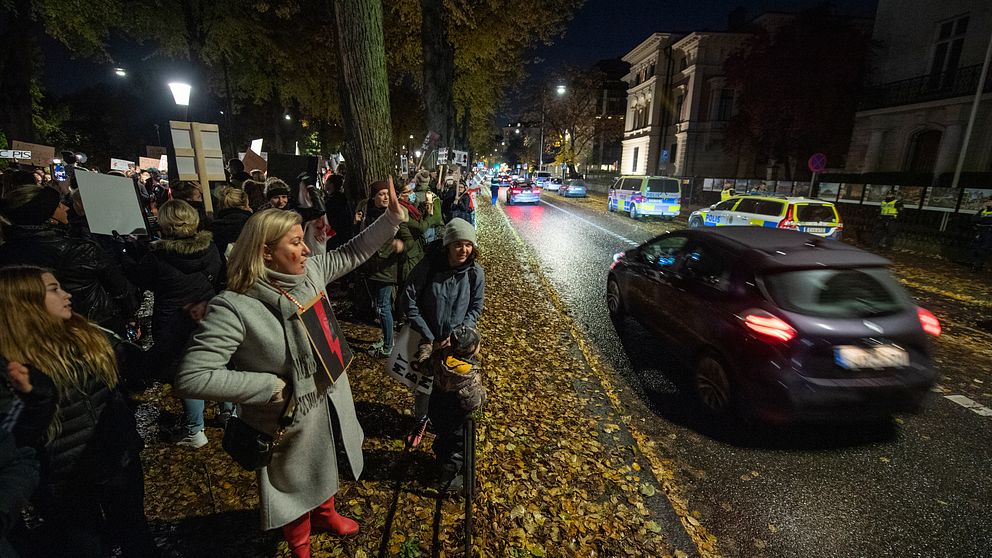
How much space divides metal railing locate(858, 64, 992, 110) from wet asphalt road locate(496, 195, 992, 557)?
22.6 m

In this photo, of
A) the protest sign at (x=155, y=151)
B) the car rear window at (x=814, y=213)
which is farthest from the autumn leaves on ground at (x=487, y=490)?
the protest sign at (x=155, y=151)

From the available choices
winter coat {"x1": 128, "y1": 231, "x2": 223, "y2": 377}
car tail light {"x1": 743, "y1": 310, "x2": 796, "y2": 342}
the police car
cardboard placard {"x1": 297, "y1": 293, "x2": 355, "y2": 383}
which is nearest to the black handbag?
cardboard placard {"x1": 297, "y1": 293, "x2": 355, "y2": 383}

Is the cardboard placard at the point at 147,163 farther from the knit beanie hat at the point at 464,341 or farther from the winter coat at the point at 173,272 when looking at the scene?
the knit beanie hat at the point at 464,341

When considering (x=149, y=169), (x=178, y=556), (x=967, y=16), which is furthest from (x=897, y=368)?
(x=967, y=16)

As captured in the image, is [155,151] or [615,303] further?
[155,151]

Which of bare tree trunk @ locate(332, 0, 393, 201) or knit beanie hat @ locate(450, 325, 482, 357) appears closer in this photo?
knit beanie hat @ locate(450, 325, 482, 357)

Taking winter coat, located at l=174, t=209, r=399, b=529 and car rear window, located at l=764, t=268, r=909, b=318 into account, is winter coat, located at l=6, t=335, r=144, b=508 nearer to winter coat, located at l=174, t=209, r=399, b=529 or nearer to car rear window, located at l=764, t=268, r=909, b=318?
winter coat, located at l=174, t=209, r=399, b=529

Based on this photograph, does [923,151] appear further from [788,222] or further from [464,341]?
[464,341]

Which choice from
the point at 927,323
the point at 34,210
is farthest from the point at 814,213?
the point at 34,210

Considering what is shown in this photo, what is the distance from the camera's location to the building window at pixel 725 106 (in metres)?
40.0

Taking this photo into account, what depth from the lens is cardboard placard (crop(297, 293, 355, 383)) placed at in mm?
2137

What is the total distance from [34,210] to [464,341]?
143 inches

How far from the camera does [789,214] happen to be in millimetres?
11812

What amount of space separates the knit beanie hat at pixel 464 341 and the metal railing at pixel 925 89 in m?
27.1
